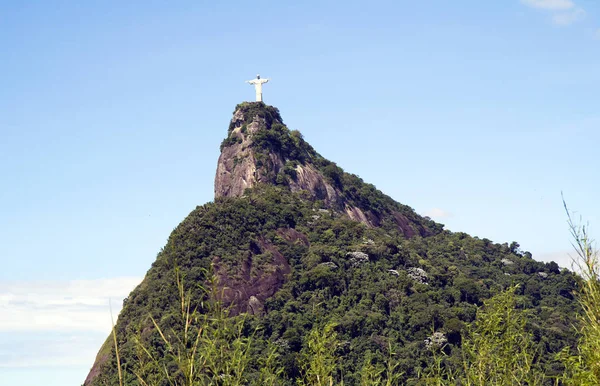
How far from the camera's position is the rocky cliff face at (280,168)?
458 feet

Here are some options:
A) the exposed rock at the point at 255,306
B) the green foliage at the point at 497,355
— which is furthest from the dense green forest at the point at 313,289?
the green foliage at the point at 497,355

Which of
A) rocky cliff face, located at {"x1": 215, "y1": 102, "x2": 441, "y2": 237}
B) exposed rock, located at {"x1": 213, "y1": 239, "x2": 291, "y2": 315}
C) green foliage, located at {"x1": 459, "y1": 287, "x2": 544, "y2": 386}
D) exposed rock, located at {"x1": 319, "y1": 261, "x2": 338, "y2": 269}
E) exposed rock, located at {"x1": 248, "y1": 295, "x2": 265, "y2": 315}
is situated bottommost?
green foliage, located at {"x1": 459, "y1": 287, "x2": 544, "y2": 386}

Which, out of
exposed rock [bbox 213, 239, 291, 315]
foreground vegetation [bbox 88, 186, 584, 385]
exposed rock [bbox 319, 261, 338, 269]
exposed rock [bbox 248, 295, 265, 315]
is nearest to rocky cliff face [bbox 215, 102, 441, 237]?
foreground vegetation [bbox 88, 186, 584, 385]

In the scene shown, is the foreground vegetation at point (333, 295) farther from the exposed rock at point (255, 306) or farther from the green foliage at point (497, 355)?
the green foliage at point (497, 355)

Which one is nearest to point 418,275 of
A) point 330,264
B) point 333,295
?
point 330,264

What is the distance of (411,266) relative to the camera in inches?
4963

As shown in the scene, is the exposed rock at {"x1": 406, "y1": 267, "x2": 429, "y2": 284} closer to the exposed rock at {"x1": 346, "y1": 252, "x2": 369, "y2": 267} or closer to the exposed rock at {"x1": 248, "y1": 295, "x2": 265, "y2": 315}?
the exposed rock at {"x1": 346, "y1": 252, "x2": 369, "y2": 267}

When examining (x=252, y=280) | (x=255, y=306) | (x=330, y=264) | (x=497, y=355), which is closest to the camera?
(x=497, y=355)

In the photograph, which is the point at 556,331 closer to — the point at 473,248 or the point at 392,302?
the point at 392,302

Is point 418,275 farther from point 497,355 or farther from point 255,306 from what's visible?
point 497,355

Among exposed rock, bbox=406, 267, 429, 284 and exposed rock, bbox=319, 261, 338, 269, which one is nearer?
exposed rock, bbox=319, 261, 338, 269

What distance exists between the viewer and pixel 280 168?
142 meters

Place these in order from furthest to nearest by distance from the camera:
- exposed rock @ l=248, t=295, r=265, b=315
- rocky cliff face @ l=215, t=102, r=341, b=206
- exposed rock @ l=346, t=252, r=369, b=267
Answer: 1. rocky cliff face @ l=215, t=102, r=341, b=206
2. exposed rock @ l=346, t=252, r=369, b=267
3. exposed rock @ l=248, t=295, r=265, b=315

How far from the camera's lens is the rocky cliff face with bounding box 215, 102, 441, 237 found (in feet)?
458
